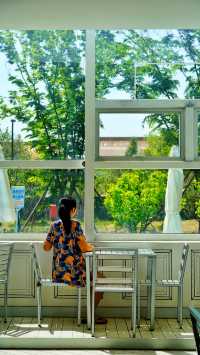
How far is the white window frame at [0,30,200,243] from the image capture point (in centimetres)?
596

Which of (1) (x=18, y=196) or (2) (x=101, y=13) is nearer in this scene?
(2) (x=101, y=13)

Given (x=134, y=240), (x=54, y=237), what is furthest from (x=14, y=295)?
(x=134, y=240)

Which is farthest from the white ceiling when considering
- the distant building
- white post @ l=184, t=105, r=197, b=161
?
the distant building

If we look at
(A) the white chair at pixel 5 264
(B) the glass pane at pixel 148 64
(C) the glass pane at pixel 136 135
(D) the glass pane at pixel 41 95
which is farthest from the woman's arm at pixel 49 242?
(B) the glass pane at pixel 148 64

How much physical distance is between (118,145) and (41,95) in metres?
0.95

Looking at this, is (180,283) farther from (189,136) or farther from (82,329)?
(189,136)

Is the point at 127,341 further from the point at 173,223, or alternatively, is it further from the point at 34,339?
the point at 173,223

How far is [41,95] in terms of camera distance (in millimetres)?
6082

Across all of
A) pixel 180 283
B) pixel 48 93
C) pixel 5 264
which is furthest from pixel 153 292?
pixel 48 93

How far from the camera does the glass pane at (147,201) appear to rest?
6.04 m

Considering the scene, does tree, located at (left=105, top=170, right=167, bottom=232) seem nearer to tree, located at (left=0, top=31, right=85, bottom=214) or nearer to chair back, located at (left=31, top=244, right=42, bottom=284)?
tree, located at (left=0, top=31, right=85, bottom=214)

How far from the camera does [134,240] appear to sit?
5.96 metres

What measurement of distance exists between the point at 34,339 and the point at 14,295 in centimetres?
98

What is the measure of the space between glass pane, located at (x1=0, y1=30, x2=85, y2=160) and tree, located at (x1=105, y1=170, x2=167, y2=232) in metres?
0.57
